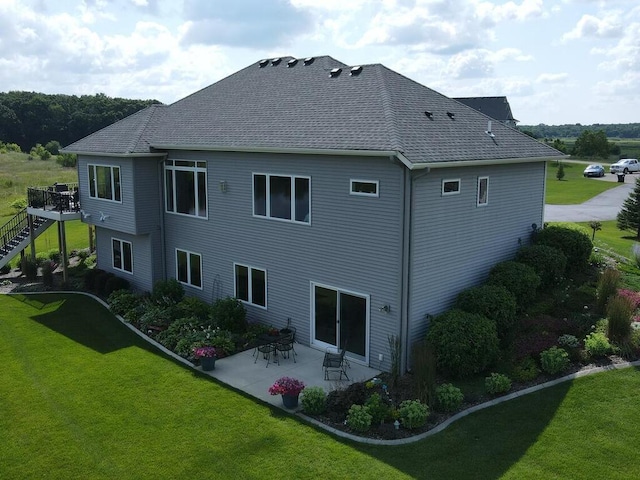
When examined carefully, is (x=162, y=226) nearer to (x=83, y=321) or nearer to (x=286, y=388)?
(x=83, y=321)

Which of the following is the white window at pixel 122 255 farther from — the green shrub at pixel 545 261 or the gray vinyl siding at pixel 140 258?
the green shrub at pixel 545 261

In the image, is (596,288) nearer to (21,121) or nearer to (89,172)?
(89,172)

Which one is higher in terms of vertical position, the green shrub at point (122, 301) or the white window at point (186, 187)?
the white window at point (186, 187)

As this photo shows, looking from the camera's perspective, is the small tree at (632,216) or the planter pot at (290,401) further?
the small tree at (632,216)

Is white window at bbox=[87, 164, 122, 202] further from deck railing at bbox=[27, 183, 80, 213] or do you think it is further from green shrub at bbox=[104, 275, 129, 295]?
green shrub at bbox=[104, 275, 129, 295]

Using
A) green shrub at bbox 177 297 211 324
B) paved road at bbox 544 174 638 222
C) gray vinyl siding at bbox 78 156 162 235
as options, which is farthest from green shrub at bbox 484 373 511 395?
paved road at bbox 544 174 638 222

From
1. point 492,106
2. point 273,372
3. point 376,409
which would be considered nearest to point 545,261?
point 376,409

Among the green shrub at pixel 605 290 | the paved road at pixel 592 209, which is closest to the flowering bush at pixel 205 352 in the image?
the green shrub at pixel 605 290

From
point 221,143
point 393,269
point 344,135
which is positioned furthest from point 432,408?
point 221,143
